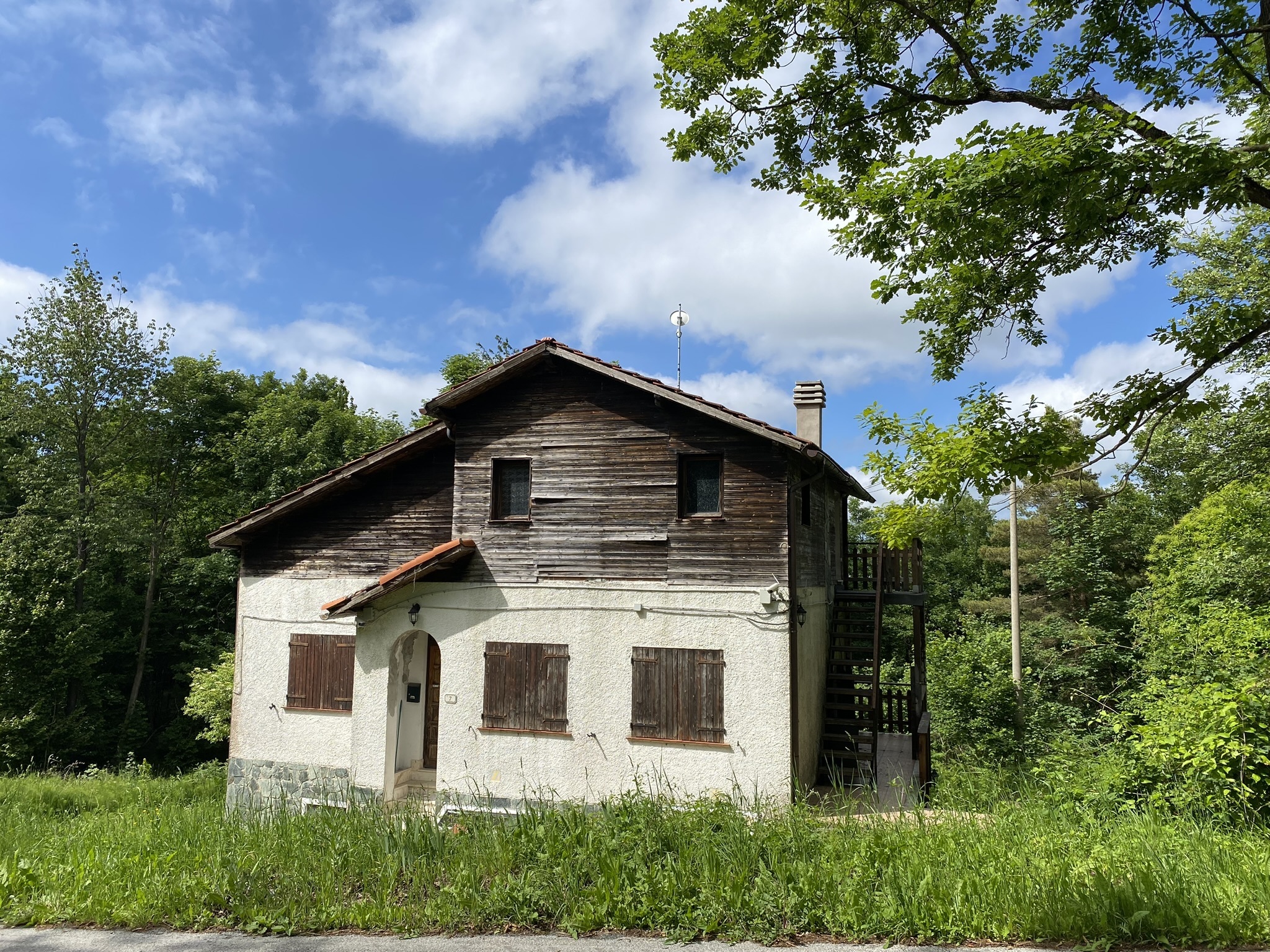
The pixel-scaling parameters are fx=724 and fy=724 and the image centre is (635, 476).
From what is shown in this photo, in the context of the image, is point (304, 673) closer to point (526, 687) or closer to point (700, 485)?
point (526, 687)

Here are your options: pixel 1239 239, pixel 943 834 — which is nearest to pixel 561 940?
pixel 943 834

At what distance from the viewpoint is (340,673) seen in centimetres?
1280

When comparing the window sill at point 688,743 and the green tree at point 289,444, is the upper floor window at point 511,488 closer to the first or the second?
the window sill at point 688,743

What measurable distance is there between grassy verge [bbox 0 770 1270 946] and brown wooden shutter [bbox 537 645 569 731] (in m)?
4.26

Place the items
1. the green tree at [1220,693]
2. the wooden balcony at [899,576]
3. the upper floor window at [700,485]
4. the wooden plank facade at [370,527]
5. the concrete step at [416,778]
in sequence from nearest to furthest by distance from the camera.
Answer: the green tree at [1220,693] < the upper floor window at [700,485] < the concrete step at [416,778] < the wooden plank facade at [370,527] < the wooden balcony at [899,576]

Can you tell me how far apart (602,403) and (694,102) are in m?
4.53

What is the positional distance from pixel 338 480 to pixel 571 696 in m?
5.69

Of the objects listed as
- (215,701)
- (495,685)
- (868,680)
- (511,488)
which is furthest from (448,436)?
(215,701)

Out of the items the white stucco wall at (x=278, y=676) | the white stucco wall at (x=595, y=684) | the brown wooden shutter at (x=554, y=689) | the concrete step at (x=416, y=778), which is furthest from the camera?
the white stucco wall at (x=278, y=676)

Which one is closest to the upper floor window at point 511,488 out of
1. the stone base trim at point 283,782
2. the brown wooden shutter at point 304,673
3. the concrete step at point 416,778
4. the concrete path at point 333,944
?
the brown wooden shutter at point 304,673

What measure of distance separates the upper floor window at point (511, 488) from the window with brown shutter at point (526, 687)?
7.03 feet

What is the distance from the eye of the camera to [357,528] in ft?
43.5

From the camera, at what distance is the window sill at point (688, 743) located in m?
10.4

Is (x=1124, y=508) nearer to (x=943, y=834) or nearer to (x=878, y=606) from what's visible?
(x=878, y=606)
